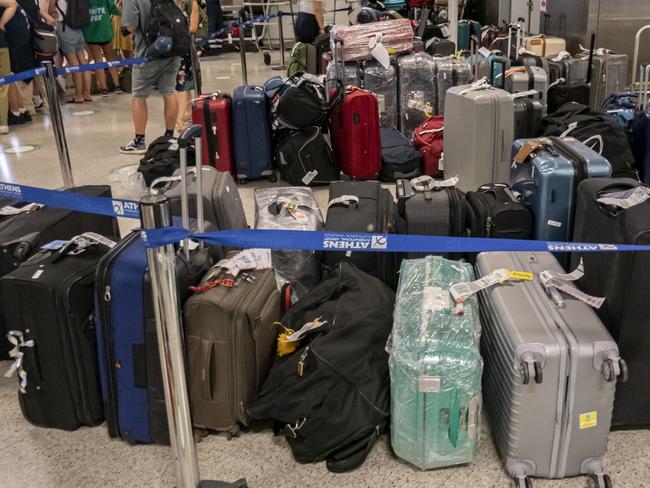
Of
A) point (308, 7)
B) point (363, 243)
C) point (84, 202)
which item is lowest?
point (363, 243)

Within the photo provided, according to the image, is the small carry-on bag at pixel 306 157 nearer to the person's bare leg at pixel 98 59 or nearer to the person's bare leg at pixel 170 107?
the person's bare leg at pixel 170 107

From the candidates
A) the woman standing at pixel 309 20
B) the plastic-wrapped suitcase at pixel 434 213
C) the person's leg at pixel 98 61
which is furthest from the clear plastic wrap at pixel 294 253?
the person's leg at pixel 98 61

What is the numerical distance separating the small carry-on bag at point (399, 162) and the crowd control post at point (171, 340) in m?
3.46

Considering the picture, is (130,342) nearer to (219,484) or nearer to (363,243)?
(219,484)

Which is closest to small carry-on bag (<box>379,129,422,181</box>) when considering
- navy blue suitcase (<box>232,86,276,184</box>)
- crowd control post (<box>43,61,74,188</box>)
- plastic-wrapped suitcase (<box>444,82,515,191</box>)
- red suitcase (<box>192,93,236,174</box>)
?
plastic-wrapped suitcase (<box>444,82,515,191</box>)

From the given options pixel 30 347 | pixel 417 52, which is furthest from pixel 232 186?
pixel 417 52

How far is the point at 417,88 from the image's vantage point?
6.24 m

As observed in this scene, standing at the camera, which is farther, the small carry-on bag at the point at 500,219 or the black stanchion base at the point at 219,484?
the small carry-on bag at the point at 500,219

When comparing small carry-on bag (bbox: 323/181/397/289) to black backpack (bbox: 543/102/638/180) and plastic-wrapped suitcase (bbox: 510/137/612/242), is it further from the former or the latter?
black backpack (bbox: 543/102/638/180)

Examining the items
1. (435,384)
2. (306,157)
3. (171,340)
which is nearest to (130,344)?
(171,340)

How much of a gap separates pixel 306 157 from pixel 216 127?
703 mm

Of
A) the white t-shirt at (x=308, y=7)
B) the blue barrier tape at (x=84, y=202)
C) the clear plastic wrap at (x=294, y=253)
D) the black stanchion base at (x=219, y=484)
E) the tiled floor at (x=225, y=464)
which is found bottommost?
the tiled floor at (x=225, y=464)

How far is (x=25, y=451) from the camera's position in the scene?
2562 millimetres

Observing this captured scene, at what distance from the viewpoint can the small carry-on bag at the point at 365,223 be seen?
3102mm
